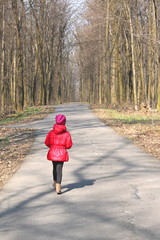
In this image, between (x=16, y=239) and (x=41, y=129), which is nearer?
(x=16, y=239)

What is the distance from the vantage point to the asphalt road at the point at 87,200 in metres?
5.29

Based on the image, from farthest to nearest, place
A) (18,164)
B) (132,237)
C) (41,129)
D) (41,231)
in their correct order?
(41,129) → (18,164) → (41,231) → (132,237)

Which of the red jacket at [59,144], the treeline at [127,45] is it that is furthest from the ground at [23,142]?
the treeline at [127,45]

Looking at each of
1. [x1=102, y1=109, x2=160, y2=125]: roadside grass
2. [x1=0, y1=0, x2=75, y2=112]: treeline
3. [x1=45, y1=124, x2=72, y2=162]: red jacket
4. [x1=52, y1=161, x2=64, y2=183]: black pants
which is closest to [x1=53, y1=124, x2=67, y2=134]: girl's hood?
[x1=45, y1=124, x2=72, y2=162]: red jacket

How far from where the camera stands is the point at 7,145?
586 inches

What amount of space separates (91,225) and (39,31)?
39836 mm

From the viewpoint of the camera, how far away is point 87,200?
7.06m

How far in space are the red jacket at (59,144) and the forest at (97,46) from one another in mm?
15494

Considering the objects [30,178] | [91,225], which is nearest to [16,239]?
[91,225]

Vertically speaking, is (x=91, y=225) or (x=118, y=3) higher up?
(x=118, y=3)

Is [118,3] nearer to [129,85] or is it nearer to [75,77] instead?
[129,85]

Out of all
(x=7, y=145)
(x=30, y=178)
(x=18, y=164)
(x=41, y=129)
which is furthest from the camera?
(x=41, y=129)

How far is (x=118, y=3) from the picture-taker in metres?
32.3

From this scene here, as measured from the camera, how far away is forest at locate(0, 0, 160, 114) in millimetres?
30308
